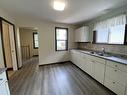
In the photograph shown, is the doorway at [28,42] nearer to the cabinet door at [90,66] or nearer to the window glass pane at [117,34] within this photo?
the cabinet door at [90,66]

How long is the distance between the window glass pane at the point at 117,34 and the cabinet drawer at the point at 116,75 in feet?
3.34

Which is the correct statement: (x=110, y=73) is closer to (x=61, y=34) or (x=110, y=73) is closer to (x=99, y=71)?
(x=99, y=71)

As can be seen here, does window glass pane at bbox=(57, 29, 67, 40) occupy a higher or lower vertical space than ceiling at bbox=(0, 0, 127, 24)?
lower

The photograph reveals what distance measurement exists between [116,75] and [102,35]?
1.74 metres

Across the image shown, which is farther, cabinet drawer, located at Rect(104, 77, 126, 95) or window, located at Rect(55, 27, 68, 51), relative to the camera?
window, located at Rect(55, 27, 68, 51)

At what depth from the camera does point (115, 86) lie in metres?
1.87

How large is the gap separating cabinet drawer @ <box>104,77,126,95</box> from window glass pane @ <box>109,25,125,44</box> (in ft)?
4.14

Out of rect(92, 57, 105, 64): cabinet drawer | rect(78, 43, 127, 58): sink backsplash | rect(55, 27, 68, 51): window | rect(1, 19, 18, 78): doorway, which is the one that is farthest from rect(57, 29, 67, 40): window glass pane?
rect(92, 57, 105, 64): cabinet drawer

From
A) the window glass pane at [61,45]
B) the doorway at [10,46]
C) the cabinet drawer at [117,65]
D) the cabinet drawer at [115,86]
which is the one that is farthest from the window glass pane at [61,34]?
the cabinet drawer at [115,86]

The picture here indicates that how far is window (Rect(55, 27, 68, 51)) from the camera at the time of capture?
4327mm

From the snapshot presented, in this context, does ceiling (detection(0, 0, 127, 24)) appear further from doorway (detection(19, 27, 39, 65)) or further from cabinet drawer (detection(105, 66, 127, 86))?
doorway (detection(19, 27, 39, 65))

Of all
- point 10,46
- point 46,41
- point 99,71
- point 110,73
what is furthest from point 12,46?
→ point 110,73

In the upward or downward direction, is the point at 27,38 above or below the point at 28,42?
above

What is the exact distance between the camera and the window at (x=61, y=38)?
170 inches
